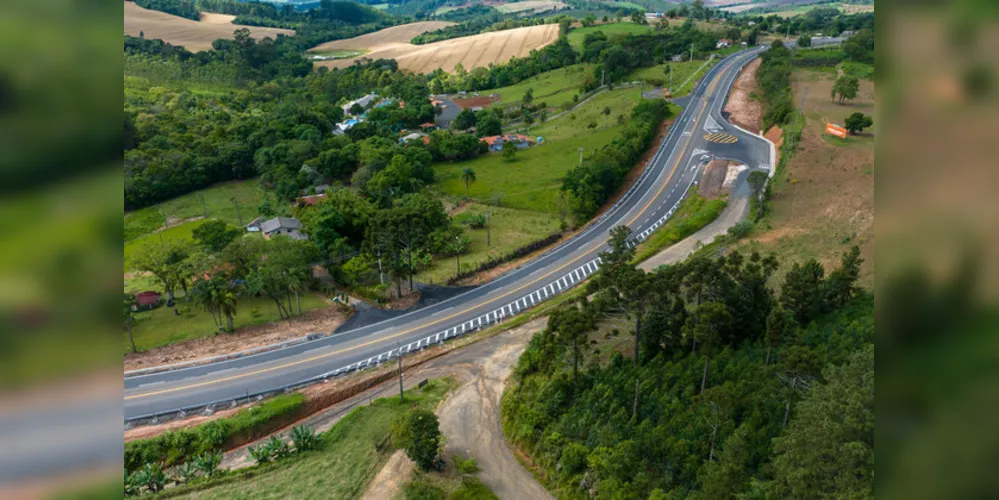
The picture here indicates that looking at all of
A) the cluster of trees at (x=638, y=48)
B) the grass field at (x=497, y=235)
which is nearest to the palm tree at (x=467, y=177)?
the grass field at (x=497, y=235)

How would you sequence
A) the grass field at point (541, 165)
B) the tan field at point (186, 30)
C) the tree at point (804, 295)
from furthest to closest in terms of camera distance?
the tan field at point (186, 30)
the grass field at point (541, 165)
the tree at point (804, 295)

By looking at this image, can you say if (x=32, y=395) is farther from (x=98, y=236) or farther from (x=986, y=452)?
(x=986, y=452)

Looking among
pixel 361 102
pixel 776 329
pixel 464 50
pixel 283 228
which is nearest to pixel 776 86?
pixel 776 329

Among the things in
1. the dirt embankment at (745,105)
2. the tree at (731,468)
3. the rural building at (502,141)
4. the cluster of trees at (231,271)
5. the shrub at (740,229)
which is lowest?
the tree at (731,468)

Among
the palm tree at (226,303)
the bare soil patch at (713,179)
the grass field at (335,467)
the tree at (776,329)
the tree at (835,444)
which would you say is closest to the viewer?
the tree at (835,444)

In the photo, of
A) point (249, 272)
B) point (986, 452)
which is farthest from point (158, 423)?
point (986, 452)

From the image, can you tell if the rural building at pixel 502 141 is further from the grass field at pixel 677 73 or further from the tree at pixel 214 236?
the tree at pixel 214 236

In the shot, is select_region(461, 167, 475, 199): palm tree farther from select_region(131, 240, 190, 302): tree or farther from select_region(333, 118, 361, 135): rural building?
select_region(333, 118, 361, 135): rural building

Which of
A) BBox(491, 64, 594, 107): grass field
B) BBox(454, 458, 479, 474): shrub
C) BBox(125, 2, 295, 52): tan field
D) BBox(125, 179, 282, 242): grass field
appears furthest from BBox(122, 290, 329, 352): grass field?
BBox(125, 2, 295, 52): tan field
